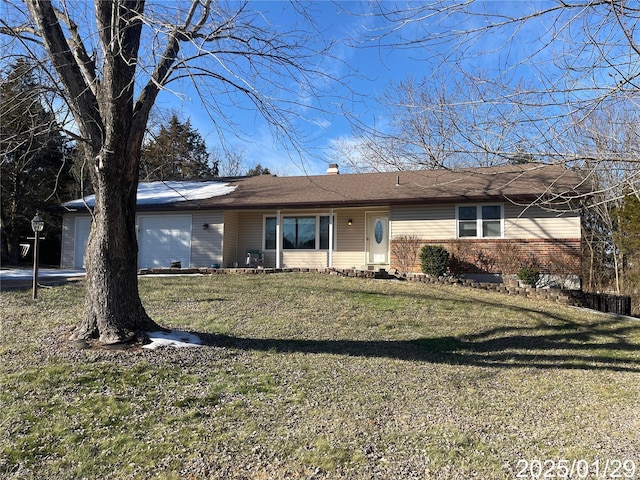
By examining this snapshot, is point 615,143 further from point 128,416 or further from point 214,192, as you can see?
point 214,192

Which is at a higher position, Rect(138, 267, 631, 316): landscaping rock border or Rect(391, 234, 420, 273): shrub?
Rect(391, 234, 420, 273): shrub

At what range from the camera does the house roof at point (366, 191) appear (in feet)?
43.1

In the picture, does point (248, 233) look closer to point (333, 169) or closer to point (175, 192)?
point (175, 192)

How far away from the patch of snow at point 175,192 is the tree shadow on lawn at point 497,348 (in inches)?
417

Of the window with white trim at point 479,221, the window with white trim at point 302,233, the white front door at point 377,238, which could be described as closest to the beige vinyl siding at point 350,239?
the white front door at point 377,238

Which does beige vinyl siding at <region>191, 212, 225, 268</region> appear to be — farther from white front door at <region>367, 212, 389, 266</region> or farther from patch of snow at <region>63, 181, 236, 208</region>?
white front door at <region>367, 212, 389, 266</region>

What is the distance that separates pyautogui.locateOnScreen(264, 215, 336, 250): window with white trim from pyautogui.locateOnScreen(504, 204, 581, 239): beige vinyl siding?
5974mm

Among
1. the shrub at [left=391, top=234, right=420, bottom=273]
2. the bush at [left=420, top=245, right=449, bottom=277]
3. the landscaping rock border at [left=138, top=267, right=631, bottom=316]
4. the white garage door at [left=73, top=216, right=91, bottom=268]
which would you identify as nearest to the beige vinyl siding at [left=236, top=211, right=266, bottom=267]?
the landscaping rock border at [left=138, top=267, right=631, bottom=316]

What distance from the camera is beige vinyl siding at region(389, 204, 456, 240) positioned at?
14141 mm

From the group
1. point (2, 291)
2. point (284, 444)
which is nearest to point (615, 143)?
point (284, 444)

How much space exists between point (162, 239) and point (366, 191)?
7460mm

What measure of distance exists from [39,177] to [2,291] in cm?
1720

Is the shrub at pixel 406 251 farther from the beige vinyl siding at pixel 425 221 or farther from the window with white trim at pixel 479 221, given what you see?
the window with white trim at pixel 479 221
